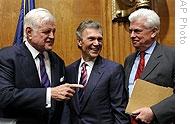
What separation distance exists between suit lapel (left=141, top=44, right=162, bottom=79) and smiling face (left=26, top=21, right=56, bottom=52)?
25.2 inches

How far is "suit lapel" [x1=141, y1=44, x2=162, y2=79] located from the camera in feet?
8.24

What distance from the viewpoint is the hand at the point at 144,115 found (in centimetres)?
234

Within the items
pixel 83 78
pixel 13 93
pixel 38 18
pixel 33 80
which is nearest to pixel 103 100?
pixel 83 78

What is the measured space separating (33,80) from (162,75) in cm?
81

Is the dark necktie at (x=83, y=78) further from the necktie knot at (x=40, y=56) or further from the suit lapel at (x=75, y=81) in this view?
the necktie knot at (x=40, y=56)

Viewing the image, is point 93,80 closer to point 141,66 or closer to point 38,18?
point 141,66

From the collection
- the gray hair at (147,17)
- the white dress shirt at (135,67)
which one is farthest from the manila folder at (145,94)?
the gray hair at (147,17)

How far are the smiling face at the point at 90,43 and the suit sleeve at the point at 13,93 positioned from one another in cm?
44

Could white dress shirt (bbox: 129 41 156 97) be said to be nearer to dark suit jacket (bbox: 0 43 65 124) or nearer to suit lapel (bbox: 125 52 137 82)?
suit lapel (bbox: 125 52 137 82)

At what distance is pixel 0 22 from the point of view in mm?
3643

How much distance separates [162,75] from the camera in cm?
248

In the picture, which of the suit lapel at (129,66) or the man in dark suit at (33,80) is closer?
the man in dark suit at (33,80)

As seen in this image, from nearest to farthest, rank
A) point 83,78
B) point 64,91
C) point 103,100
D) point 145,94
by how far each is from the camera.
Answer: point 64,91 < point 145,94 < point 103,100 < point 83,78
